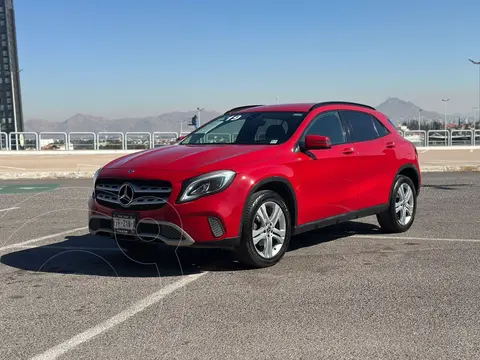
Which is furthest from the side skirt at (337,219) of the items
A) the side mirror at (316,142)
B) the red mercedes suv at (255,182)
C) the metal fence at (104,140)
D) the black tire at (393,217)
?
the metal fence at (104,140)

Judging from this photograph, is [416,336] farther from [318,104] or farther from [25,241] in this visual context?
[25,241]

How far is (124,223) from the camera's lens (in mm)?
5395

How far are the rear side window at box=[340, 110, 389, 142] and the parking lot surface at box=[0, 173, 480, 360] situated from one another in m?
1.33

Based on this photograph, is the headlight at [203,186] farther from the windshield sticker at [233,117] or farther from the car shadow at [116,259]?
the windshield sticker at [233,117]

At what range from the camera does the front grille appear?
5246 millimetres

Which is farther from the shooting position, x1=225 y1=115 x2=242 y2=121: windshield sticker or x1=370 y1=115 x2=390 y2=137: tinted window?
x1=370 y1=115 x2=390 y2=137: tinted window

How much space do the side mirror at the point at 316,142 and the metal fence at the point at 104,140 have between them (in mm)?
27743

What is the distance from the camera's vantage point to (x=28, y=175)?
732 inches

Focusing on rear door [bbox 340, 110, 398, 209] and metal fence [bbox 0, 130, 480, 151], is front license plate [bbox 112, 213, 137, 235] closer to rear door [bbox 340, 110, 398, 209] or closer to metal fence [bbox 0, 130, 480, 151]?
rear door [bbox 340, 110, 398, 209]

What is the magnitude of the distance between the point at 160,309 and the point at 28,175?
51.0 ft

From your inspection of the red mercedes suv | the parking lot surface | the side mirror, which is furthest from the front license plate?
the side mirror

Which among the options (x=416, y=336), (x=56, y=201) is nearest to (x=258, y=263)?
(x=416, y=336)

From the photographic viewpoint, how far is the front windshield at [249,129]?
627cm

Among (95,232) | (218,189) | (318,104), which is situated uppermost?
(318,104)
